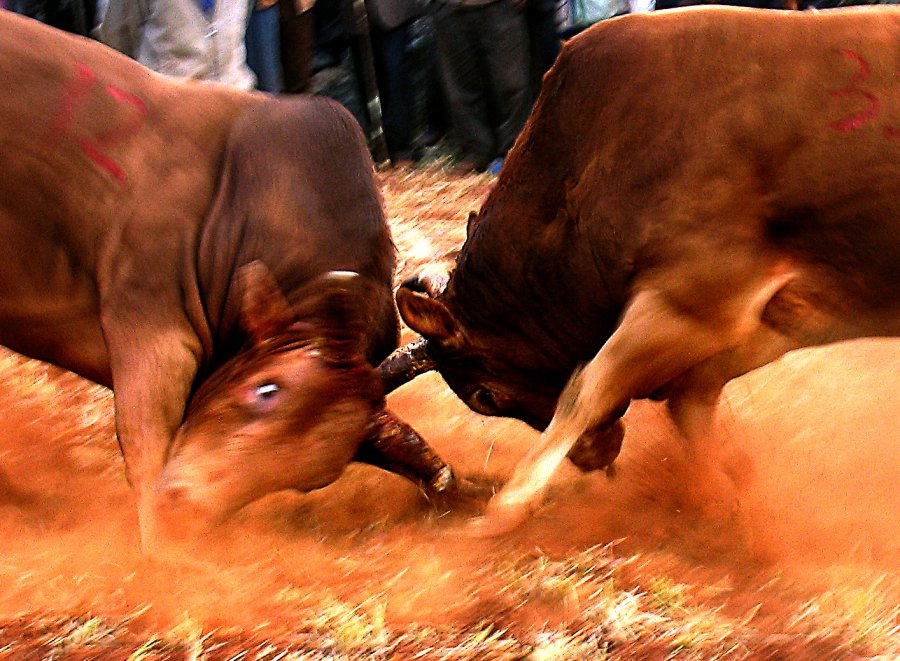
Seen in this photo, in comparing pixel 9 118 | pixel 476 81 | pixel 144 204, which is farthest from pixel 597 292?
pixel 476 81

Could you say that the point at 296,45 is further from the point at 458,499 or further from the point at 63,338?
the point at 63,338

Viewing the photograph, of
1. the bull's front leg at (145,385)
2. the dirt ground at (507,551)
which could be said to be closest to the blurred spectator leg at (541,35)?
the dirt ground at (507,551)

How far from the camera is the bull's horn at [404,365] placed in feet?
14.2

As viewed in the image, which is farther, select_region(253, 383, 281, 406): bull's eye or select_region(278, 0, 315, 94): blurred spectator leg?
select_region(278, 0, 315, 94): blurred spectator leg

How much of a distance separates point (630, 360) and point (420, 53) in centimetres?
568

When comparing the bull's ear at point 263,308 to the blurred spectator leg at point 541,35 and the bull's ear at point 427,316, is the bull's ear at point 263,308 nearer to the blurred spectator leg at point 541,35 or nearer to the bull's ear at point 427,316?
the bull's ear at point 427,316

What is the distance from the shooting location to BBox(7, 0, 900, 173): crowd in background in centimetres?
830

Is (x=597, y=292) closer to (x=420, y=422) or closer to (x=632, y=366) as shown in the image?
(x=632, y=366)

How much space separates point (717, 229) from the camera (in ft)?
12.6

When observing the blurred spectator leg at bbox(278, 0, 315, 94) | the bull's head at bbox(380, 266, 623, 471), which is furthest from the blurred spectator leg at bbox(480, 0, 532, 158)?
the bull's head at bbox(380, 266, 623, 471)

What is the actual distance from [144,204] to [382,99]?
5.68 metres

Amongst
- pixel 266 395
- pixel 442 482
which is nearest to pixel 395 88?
pixel 442 482

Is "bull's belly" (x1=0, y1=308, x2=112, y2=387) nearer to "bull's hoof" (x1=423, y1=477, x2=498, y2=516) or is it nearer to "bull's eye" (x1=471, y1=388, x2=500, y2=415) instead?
"bull's hoof" (x1=423, y1=477, x2=498, y2=516)

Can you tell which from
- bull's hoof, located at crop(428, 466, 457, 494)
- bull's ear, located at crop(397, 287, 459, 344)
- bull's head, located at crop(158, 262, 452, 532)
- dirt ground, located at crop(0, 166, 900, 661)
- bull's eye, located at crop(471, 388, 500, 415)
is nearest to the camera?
dirt ground, located at crop(0, 166, 900, 661)
